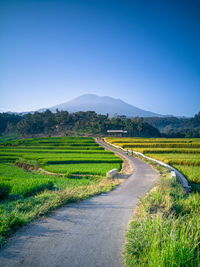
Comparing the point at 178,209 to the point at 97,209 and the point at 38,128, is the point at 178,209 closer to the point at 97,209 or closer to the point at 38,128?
the point at 97,209

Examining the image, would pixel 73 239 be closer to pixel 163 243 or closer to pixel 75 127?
pixel 163 243

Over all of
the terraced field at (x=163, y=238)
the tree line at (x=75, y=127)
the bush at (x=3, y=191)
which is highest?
the tree line at (x=75, y=127)

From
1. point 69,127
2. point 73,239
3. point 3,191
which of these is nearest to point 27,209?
point 73,239

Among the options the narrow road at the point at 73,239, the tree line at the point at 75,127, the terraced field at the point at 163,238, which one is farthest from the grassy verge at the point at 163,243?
the tree line at the point at 75,127

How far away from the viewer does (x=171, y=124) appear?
167375 millimetres

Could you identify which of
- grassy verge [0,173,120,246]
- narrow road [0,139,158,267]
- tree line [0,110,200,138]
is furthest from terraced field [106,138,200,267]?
tree line [0,110,200,138]

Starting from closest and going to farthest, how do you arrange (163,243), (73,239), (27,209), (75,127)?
1. (163,243)
2. (73,239)
3. (27,209)
4. (75,127)

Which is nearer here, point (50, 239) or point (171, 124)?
point (50, 239)

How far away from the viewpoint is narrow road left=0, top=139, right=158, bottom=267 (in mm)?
3641

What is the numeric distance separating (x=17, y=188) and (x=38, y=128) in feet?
→ 303

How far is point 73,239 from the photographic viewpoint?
4.45 metres

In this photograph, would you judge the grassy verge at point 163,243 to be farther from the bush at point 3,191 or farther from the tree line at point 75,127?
the tree line at point 75,127

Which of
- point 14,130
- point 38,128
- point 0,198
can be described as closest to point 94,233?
point 0,198

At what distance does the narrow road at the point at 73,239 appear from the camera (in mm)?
3641
